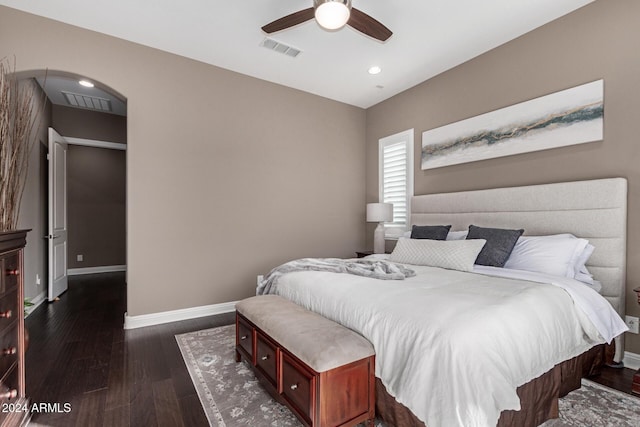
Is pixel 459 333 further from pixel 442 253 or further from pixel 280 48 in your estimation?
pixel 280 48

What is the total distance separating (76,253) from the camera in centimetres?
619

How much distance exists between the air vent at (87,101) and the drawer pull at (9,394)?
14.9ft

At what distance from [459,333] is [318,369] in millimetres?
680

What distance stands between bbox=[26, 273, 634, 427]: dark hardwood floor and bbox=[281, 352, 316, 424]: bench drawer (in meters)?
0.55

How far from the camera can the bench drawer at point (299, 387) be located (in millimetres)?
1562

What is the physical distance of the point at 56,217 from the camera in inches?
171

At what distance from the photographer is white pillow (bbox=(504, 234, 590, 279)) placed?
7.92 feet

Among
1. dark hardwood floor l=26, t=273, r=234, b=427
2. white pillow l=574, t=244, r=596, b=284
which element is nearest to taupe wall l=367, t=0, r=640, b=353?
white pillow l=574, t=244, r=596, b=284

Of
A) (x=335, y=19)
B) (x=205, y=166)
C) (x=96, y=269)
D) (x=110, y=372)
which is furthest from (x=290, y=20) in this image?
(x=96, y=269)

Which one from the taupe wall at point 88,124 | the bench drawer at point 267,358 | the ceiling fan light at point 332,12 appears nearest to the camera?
the bench drawer at point 267,358

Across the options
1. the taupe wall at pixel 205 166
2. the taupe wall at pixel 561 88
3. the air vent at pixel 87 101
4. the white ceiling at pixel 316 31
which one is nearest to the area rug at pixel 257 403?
the taupe wall at pixel 561 88

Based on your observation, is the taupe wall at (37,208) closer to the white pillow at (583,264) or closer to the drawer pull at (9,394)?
the drawer pull at (9,394)

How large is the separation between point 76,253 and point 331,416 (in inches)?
267

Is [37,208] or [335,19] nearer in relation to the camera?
[335,19]
